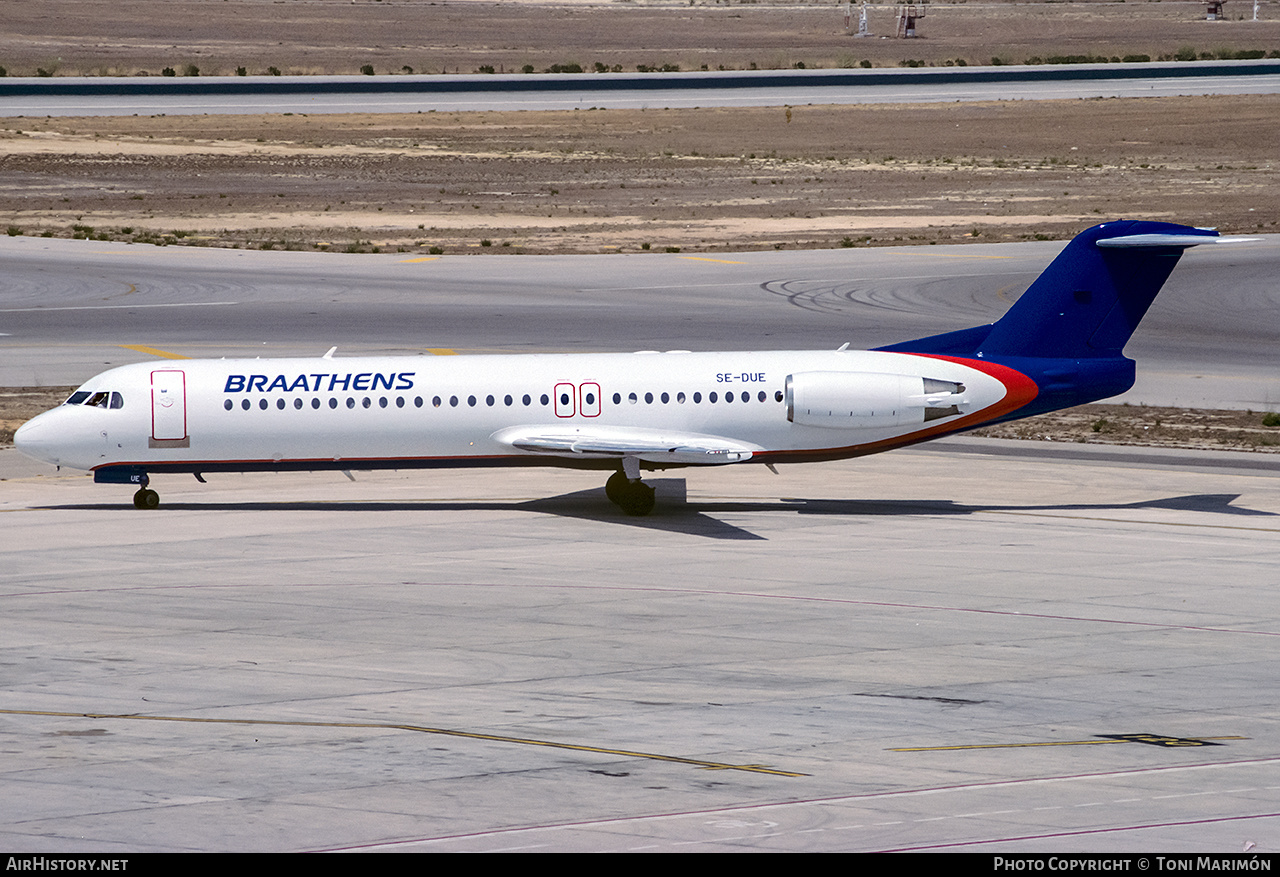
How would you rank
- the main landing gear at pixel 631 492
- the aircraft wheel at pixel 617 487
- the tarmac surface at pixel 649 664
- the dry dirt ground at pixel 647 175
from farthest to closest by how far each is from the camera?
the dry dirt ground at pixel 647 175
the aircraft wheel at pixel 617 487
the main landing gear at pixel 631 492
the tarmac surface at pixel 649 664

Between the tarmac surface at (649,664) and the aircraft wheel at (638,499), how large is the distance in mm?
678

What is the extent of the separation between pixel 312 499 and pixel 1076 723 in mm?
20560

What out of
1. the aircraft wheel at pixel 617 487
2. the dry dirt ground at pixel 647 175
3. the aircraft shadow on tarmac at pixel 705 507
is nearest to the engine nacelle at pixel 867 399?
the aircraft shadow on tarmac at pixel 705 507

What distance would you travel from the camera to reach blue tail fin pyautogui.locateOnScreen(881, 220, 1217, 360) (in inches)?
1358

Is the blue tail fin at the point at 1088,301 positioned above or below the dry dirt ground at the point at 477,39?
below

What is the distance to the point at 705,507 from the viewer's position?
3572cm

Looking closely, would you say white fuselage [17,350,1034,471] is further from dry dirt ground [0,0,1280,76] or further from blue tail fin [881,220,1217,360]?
dry dirt ground [0,0,1280,76]

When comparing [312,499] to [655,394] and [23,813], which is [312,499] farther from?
[23,813]

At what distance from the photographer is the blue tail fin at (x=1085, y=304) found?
34.5 metres

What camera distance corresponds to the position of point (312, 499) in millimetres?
36625

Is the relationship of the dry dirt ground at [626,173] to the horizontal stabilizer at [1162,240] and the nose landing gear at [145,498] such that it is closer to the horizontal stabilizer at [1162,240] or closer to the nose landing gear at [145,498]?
the nose landing gear at [145,498]

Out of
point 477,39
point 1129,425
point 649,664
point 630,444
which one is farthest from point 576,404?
point 477,39

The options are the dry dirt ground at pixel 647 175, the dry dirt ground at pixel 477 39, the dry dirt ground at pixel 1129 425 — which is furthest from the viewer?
the dry dirt ground at pixel 477 39

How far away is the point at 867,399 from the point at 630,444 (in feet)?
15.2
